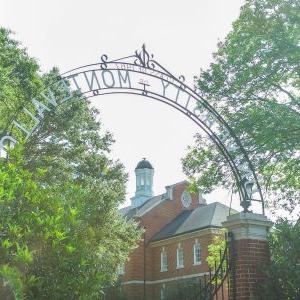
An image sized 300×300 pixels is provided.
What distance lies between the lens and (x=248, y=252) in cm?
929

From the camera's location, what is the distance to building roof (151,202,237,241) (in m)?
38.5

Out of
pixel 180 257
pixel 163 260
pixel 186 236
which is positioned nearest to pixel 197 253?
pixel 186 236

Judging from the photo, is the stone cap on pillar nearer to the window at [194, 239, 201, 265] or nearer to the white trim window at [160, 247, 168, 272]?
the window at [194, 239, 201, 265]

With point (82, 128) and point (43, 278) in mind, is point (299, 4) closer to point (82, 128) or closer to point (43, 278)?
point (82, 128)

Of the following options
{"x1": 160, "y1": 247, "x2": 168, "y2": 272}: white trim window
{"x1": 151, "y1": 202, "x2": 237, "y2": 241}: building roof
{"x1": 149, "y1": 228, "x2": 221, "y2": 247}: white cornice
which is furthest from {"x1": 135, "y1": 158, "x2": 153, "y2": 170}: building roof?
{"x1": 160, "y1": 247, "x2": 168, "y2": 272}: white trim window

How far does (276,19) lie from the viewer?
16719mm

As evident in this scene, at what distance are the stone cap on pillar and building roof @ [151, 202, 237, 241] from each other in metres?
27.4

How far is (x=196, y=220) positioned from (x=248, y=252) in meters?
32.1

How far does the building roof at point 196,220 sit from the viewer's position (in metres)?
38.5

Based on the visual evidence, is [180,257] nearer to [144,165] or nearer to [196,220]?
[196,220]

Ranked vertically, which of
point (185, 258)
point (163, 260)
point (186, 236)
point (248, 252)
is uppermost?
point (186, 236)

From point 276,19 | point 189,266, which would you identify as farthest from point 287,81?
point 189,266

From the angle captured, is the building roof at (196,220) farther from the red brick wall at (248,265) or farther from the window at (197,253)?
the red brick wall at (248,265)

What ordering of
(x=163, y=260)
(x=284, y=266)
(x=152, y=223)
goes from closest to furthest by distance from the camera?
(x=284, y=266), (x=163, y=260), (x=152, y=223)
